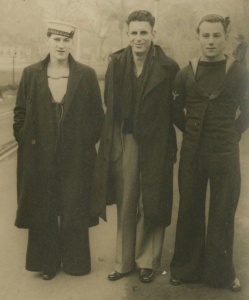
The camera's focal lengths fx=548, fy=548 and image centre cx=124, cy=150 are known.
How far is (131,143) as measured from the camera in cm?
289

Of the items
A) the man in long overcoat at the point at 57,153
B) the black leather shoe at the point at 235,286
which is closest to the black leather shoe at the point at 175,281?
the black leather shoe at the point at 235,286

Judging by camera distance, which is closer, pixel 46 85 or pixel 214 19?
pixel 214 19

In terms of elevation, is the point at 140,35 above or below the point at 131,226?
above

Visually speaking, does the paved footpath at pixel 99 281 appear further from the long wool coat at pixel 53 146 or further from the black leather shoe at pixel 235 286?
the long wool coat at pixel 53 146

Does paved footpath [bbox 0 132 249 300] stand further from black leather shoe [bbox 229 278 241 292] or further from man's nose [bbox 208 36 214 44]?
man's nose [bbox 208 36 214 44]

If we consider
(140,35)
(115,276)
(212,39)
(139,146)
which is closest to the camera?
(212,39)

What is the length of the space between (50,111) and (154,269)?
1.03 metres

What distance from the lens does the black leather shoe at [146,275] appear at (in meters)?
2.95

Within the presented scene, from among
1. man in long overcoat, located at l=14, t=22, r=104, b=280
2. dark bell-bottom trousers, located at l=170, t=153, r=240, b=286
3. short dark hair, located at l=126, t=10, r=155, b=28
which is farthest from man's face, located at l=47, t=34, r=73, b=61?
dark bell-bottom trousers, located at l=170, t=153, r=240, b=286

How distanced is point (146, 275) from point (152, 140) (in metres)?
0.74

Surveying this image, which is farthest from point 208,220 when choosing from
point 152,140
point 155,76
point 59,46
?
point 59,46

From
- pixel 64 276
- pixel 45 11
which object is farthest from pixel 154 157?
pixel 45 11

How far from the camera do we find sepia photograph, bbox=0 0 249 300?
9.02 ft

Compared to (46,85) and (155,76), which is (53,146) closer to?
(46,85)
